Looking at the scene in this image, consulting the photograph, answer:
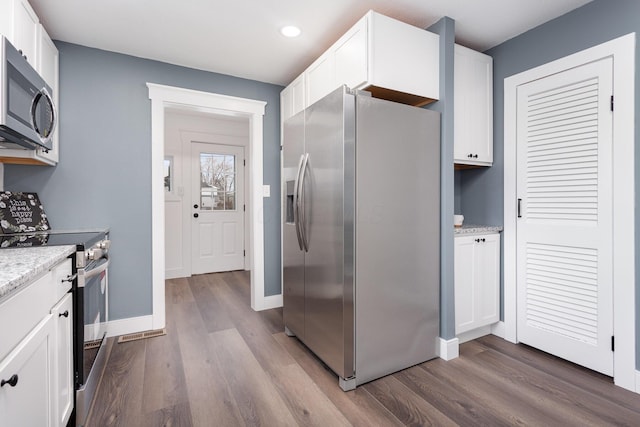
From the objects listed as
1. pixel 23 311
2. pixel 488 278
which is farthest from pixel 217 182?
pixel 23 311

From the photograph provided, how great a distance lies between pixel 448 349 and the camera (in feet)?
7.35

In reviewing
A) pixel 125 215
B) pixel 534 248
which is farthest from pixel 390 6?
pixel 125 215

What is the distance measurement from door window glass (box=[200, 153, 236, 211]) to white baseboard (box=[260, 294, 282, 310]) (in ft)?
7.10

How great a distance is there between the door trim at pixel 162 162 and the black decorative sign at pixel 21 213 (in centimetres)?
75

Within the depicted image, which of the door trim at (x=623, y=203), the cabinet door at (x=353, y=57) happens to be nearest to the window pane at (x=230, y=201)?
the cabinet door at (x=353, y=57)

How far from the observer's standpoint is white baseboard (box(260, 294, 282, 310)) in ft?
11.0

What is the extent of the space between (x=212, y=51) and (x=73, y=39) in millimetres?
1030

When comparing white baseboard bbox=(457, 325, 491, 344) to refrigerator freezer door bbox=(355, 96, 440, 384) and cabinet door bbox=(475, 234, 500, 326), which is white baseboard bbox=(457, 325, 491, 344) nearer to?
cabinet door bbox=(475, 234, 500, 326)

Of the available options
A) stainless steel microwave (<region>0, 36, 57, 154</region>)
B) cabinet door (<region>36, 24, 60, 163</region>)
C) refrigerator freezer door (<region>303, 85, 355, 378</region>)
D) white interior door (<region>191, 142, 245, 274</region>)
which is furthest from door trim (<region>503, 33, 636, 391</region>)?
white interior door (<region>191, 142, 245, 274</region>)

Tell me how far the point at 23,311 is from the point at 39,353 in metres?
0.22

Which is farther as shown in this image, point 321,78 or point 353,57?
point 321,78

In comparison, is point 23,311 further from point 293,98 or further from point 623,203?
point 623,203

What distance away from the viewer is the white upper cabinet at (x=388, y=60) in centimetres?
202

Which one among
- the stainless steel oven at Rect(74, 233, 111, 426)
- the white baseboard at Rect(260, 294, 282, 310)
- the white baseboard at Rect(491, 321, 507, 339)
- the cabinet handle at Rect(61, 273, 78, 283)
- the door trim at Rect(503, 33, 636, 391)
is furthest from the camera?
the white baseboard at Rect(260, 294, 282, 310)
